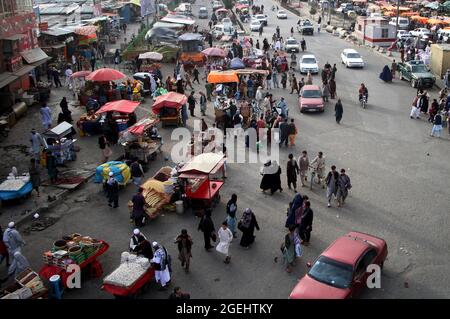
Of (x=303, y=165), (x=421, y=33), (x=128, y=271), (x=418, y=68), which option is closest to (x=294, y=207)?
(x=303, y=165)

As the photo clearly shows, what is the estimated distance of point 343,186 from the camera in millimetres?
15320

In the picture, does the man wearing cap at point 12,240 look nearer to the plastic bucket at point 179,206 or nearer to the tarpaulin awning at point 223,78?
the plastic bucket at point 179,206

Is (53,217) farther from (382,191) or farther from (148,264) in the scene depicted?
(382,191)

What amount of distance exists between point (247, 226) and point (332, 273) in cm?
295

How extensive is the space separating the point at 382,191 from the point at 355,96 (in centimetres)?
1271

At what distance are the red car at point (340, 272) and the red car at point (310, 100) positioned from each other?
14.0 m

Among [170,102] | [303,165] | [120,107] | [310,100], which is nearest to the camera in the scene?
[303,165]

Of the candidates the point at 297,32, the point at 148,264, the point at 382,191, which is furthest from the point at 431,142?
the point at 297,32

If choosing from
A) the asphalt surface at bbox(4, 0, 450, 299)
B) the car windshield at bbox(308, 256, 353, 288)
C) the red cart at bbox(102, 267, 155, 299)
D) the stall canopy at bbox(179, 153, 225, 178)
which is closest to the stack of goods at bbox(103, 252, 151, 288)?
the red cart at bbox(102, 267, 155, 299)

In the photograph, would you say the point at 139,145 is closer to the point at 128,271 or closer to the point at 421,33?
the point at 128,271

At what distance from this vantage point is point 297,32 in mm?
55031

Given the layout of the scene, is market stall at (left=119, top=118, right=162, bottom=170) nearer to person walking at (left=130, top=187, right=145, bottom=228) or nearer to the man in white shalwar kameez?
person walking at (left=130, top=187, right=145, bottom=228)

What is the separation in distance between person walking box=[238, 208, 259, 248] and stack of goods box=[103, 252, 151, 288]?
2.79 meters

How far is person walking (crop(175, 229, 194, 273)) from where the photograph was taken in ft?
40.2
